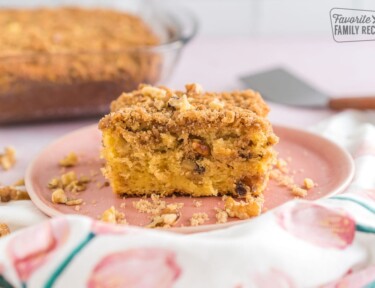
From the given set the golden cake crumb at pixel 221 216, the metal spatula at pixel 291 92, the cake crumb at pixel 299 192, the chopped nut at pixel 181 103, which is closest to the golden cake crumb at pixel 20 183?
the chopped nut at pixel 181 103

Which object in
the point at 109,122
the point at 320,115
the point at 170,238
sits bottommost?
the point at 320,115

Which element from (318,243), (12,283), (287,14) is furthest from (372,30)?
(287,14)

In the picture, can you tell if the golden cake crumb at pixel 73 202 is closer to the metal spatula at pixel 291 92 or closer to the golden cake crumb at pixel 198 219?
the golden cake crumb at pixel 198 219

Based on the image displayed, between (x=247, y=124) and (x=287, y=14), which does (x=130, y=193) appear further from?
(x=287, y=14)

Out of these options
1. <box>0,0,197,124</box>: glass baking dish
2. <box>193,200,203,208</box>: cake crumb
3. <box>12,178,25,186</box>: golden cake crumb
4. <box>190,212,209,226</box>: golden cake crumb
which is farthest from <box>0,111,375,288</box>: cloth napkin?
<box>0,0,197,124</box>: glass baking dish

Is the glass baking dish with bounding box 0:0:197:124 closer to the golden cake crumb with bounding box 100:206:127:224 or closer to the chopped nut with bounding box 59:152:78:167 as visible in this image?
the chopped nut with bounding box 59:152:78:167

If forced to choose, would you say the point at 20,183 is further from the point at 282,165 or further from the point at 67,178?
the point at 282,165
